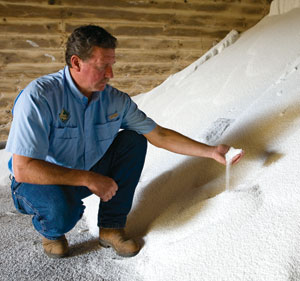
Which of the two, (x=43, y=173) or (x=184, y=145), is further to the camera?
(x=184, y=145)

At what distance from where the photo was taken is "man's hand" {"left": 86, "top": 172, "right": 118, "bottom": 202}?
1.13 metres

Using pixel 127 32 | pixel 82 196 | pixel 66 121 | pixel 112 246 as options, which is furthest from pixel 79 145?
pixel 127 32

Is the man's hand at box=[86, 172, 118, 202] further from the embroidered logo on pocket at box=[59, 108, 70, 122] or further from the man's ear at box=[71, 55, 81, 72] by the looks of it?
the man's ear at box=[71, 55, 81, 72]

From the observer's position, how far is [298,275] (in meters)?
0.92

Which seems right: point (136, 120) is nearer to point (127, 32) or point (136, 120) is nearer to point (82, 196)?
point (82, 196)

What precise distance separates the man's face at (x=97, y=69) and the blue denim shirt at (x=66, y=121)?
58 millimetres

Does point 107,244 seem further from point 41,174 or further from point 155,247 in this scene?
point 41,174

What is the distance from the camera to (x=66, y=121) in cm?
126

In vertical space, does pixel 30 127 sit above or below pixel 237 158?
above

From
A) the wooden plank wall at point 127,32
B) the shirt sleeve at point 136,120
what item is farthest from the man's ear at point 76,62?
the wooden plank wall at point 127,32

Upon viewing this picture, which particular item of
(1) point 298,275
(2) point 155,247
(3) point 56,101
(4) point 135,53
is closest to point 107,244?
(2) point 155,247

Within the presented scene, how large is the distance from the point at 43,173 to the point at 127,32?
2088mm

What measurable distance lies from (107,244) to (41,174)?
0.44 meters

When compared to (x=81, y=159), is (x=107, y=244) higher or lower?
lower
